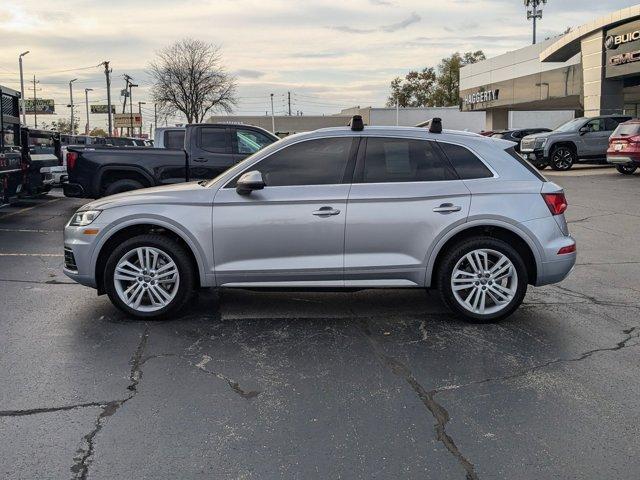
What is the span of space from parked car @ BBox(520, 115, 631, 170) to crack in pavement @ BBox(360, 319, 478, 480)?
21.5m

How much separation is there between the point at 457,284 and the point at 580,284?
7.62 feet

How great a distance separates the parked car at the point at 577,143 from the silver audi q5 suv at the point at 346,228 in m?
20.6

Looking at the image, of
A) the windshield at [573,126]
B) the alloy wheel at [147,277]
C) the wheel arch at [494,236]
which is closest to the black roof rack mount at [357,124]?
the wheel arch at [494,236]

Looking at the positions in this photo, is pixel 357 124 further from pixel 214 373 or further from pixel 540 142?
pixel 540 142

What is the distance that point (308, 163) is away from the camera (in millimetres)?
5785

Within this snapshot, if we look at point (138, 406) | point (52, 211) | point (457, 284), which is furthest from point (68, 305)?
point (52, 211)

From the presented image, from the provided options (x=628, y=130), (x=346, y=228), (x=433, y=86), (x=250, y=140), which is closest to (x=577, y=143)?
(x=628, y=130)

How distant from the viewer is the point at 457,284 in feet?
18.6

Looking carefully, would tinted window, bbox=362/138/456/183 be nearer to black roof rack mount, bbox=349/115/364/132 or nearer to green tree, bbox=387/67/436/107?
black roof rack mount, bbox=349/115/364/132

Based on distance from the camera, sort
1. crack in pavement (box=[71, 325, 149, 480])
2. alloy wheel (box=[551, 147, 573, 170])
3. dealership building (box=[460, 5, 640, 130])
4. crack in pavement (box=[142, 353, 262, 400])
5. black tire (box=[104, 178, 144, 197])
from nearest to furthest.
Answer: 1. crack in pavement (box=[71, 325, 149, 480])
2. crack in pavement (box=[142, 353, 262, 400])
3. black tire (box=[104, 178, 144, 197])
4. alloy wheel (box=[551, 147, 573, 170])
5. dealership building (box=[460, 5, 640, 130])

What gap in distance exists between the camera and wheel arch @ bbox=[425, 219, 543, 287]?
562 centimetres

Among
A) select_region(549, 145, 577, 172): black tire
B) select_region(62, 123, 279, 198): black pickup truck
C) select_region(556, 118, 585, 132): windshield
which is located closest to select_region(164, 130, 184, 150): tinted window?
select_region(62, 123, 279, 198): black pickup truck

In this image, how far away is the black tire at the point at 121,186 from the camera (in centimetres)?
1173

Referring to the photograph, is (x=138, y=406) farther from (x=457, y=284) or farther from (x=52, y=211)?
(x=52, y=211)
